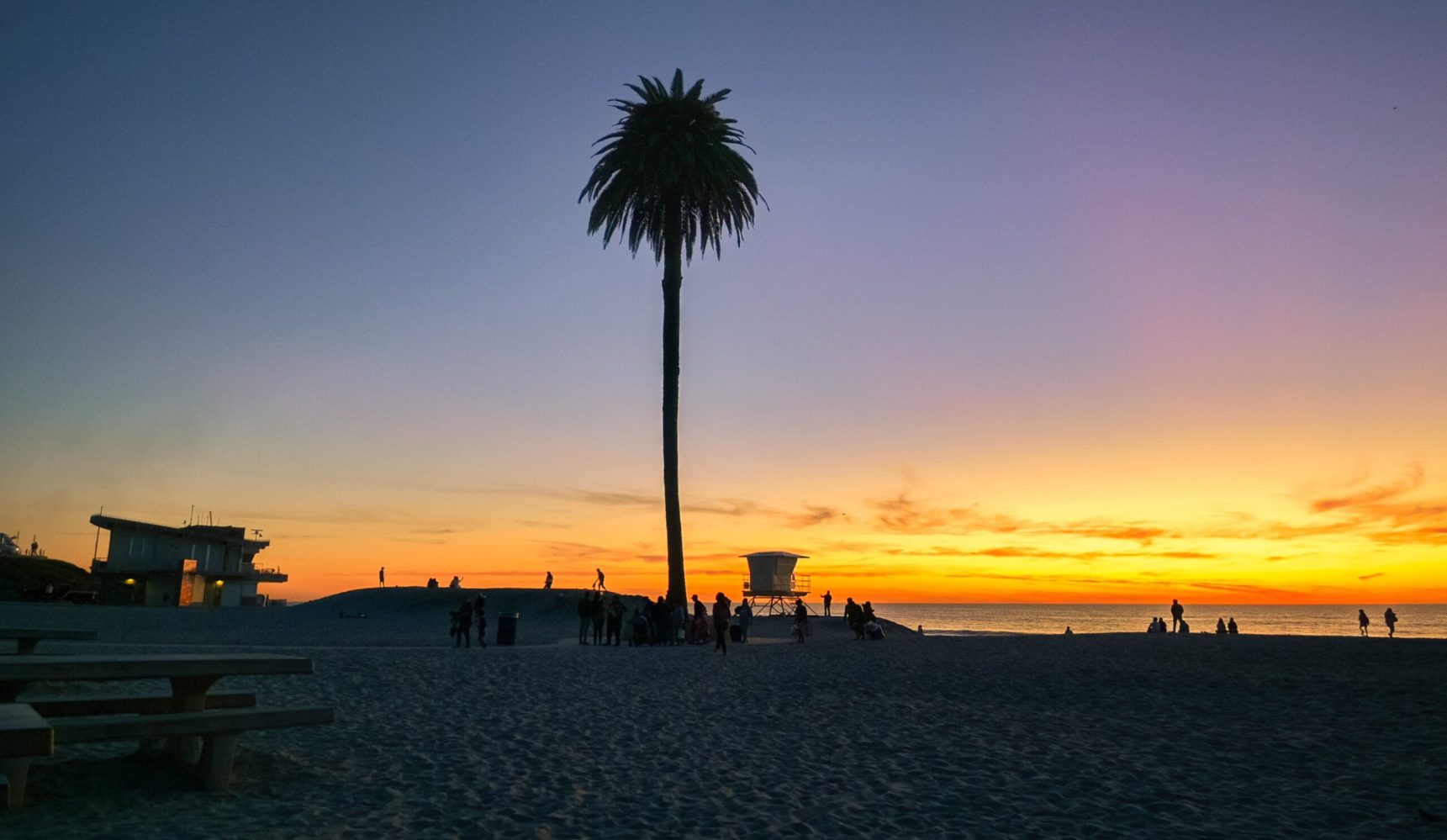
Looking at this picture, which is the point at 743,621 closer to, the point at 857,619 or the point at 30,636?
the point at 857,619

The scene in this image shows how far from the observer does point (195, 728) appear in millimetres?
6562

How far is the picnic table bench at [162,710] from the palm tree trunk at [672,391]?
86.4 ft

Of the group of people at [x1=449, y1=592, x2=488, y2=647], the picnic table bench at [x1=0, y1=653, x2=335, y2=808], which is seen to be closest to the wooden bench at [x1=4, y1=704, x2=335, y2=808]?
the picnic table bench at [x1=0, y1=653, x2=335, y2=808]

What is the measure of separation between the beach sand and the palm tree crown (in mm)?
22282

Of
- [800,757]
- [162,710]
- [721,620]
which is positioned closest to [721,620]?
[721,620]

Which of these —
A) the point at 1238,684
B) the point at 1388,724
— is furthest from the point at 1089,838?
the point at 1238,684

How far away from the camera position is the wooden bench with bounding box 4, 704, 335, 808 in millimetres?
5867

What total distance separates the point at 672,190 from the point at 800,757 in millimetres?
30451

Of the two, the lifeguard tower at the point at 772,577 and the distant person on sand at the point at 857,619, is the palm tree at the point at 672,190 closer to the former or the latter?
the distant person on sand at the point at 857,619

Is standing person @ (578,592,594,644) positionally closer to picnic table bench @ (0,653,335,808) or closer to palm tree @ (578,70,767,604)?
palm tree @ (578,70,767,604)

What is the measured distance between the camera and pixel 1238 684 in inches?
655

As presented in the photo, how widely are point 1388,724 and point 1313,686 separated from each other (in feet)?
15.4

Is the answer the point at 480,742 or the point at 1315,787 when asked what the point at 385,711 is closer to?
the point at 480,742

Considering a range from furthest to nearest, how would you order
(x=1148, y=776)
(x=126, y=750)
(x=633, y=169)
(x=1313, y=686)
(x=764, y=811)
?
(x=633, y=169) < (x=1313, y=686) < (x=1148, y=776) < (x=126, y=750) < (x=764, y=811)
